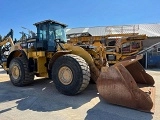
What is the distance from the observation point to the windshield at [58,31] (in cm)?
692

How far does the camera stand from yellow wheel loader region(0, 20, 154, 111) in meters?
4.27

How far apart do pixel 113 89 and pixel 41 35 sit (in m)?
3.79

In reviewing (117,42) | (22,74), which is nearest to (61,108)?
(22,74)

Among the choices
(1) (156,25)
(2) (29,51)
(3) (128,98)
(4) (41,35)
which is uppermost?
(1) (156,25)

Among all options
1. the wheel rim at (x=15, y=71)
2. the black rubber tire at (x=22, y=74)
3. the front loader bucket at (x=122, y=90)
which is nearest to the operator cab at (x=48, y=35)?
the black rubber tire at (x=22, y=74)

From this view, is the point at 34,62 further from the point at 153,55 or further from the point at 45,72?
the point at 153,55

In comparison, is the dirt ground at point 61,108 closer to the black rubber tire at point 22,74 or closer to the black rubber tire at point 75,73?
the black rubber tire at point 75,73

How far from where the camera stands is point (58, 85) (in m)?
5.69

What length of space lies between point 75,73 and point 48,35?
7.56ft

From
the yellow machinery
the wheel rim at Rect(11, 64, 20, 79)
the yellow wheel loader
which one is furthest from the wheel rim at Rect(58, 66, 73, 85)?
the yellow machinery

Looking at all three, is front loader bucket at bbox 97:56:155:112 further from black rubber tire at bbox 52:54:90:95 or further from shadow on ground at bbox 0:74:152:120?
black rubber tire at bbox 52:54:90:95

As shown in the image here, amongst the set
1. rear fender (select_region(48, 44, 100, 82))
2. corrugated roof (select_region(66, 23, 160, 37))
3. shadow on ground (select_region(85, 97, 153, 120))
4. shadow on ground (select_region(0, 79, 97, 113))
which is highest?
corrugated roof (select_region(66, 23, 160, 37))

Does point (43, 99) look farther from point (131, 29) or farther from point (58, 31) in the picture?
point (131, 29)

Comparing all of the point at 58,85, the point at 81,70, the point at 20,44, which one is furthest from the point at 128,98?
the point at 20,44
